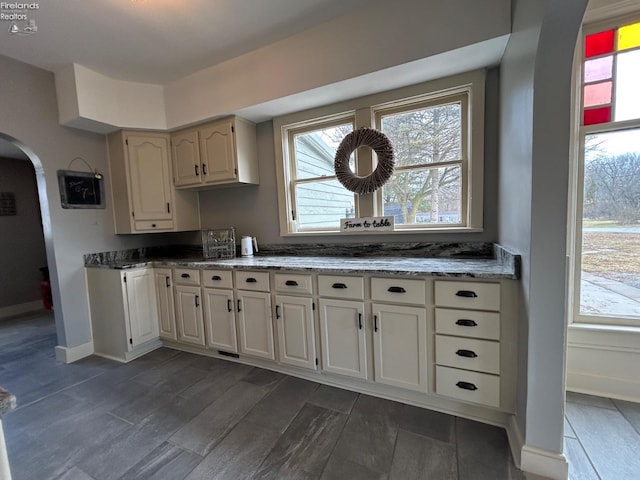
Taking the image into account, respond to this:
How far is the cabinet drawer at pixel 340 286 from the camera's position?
189 cm

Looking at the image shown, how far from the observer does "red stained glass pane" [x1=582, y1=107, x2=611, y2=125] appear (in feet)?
5.93

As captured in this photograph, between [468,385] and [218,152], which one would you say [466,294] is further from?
[218,152]

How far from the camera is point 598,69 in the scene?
1.83 m

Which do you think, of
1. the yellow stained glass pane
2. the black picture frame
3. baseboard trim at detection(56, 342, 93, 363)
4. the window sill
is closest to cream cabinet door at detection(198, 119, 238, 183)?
the window sill

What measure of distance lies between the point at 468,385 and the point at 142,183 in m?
3.31

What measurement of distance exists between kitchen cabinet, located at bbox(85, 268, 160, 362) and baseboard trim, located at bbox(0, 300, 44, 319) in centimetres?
251

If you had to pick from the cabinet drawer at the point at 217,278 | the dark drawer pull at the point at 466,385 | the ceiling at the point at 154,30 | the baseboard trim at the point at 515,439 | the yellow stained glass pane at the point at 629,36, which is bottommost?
the baseboard trim at the point at 515,439

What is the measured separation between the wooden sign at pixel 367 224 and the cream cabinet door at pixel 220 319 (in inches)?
46.3

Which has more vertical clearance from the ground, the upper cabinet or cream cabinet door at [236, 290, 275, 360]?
the upper cabinet

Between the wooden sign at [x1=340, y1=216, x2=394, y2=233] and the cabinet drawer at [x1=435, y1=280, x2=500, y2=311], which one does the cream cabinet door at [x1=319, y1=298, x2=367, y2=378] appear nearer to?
the cabinet drawer at [x1=435, y1=280, x2=500, y2=311]

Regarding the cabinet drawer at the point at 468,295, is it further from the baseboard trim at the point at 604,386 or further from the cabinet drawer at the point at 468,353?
the baseboard trim at the point at 604,386

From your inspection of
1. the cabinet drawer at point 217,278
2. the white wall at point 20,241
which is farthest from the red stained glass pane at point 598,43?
the white wall at point 20,241

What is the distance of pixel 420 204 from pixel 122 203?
296 centimetres

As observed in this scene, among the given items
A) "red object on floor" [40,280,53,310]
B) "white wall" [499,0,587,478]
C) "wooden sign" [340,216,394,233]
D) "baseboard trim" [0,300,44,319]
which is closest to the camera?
"white wall" [499,0,587,478]
